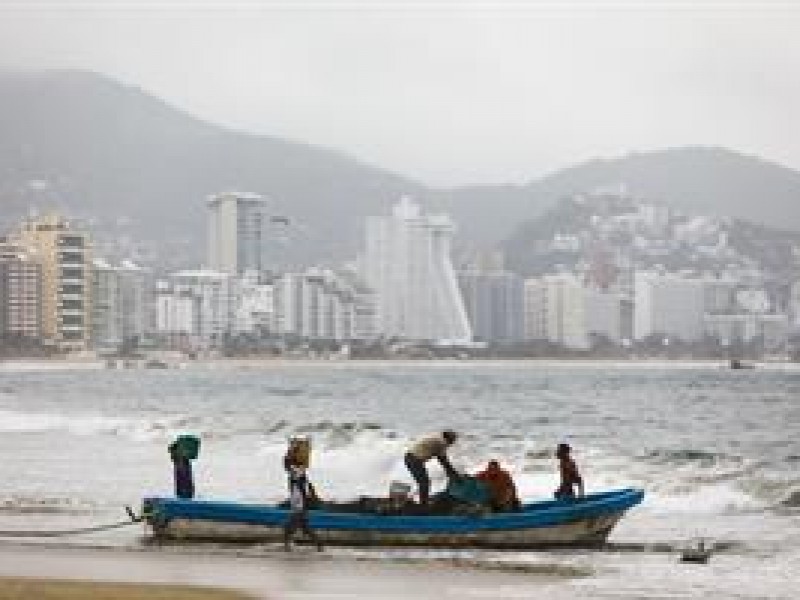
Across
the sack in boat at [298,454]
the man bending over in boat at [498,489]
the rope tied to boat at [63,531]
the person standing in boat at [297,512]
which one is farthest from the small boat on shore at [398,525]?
the rope tied to boat at [63,531]

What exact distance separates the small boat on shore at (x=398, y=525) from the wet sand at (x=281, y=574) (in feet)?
3.29

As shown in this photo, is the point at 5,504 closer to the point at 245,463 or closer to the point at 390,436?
the point at 245,463

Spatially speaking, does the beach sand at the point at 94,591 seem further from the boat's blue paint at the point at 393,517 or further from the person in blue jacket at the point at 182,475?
the person in blue jacket at the point at 182,475

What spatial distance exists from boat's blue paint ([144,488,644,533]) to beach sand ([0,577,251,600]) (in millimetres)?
4783

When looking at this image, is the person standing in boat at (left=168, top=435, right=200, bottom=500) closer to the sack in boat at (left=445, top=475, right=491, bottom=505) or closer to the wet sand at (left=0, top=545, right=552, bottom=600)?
the wet sand at (left=0, top=545, right=552, bottom=600)

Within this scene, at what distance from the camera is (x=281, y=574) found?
68.1ft

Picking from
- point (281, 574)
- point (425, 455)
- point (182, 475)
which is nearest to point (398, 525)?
point (425, 455)

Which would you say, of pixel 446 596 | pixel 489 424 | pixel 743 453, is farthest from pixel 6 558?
pixel 489 424

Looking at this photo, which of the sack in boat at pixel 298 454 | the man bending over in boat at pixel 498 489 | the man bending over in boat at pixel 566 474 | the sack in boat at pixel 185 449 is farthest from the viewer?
the sack in boat at pixel 185 449

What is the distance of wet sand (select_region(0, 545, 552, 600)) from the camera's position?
19.3 metres

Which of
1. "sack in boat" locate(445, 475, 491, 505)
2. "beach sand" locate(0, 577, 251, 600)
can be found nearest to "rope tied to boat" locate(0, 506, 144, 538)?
"sack in boat" locate(445, 475, 491, 505)

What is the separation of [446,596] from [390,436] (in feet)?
129

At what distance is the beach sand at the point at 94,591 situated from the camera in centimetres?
1766

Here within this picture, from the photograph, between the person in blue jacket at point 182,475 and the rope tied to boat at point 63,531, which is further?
the person in blue jacket at point 182,475
